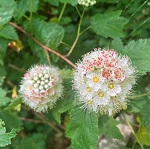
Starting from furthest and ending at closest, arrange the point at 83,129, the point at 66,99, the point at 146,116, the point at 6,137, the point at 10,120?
1. the point at 10,120
2. the point at 66,99
3. the point at 146,116
4. the point at 83,129
5. the point at 6,137

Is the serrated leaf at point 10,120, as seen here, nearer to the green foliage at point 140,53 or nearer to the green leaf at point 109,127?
the green leaf at point 109,127

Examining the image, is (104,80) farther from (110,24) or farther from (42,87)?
(110,24)

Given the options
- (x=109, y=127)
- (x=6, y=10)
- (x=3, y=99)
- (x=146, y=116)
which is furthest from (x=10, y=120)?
(x=146, y=116)

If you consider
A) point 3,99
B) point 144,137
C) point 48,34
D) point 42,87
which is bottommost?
point 3,99

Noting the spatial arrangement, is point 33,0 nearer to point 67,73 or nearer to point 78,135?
point 67,73

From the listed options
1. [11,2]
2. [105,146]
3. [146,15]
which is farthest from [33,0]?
[105,146]
